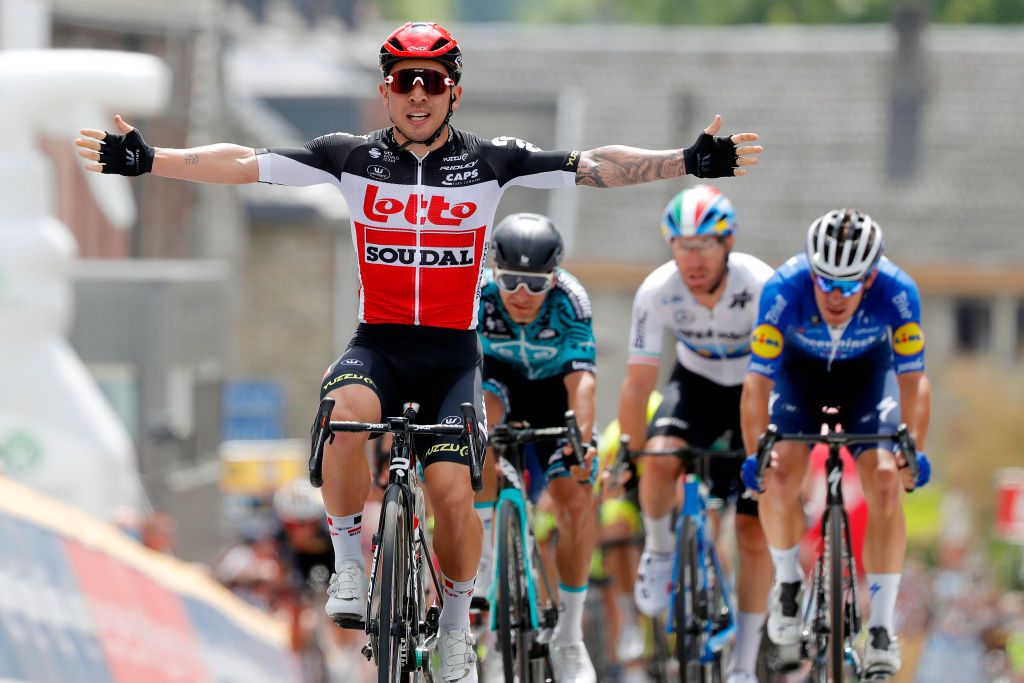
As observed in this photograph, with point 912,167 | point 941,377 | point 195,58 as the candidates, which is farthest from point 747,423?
point 912,167

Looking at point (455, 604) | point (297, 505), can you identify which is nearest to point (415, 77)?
point (455, 604)

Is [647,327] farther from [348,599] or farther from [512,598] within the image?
[348,599]

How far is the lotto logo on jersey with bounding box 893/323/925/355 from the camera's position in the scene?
992 cm

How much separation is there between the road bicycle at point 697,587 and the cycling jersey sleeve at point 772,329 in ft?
3.32

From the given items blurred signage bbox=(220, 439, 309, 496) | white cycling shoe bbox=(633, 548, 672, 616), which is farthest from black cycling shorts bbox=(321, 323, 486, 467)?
blurred signage bbox=(220, 439, 309, 496)

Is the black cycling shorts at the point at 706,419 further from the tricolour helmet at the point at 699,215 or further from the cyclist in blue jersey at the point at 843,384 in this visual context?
the tricolour helmet at the point at 699,215

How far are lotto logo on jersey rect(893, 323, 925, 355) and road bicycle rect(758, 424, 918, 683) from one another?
0.45m

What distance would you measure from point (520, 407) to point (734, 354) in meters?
1.28

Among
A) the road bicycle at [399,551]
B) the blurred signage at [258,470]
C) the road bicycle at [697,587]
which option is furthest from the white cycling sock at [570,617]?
the blurred signage at [258,470]

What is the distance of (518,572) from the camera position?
32.5ft

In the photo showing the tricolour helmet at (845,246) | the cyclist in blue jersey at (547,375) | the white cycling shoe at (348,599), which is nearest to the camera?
the white cycling shoe at (348,599)

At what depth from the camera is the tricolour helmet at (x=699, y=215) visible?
35.0ft

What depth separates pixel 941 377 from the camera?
43.5 m

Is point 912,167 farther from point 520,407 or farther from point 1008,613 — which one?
point 520,407
